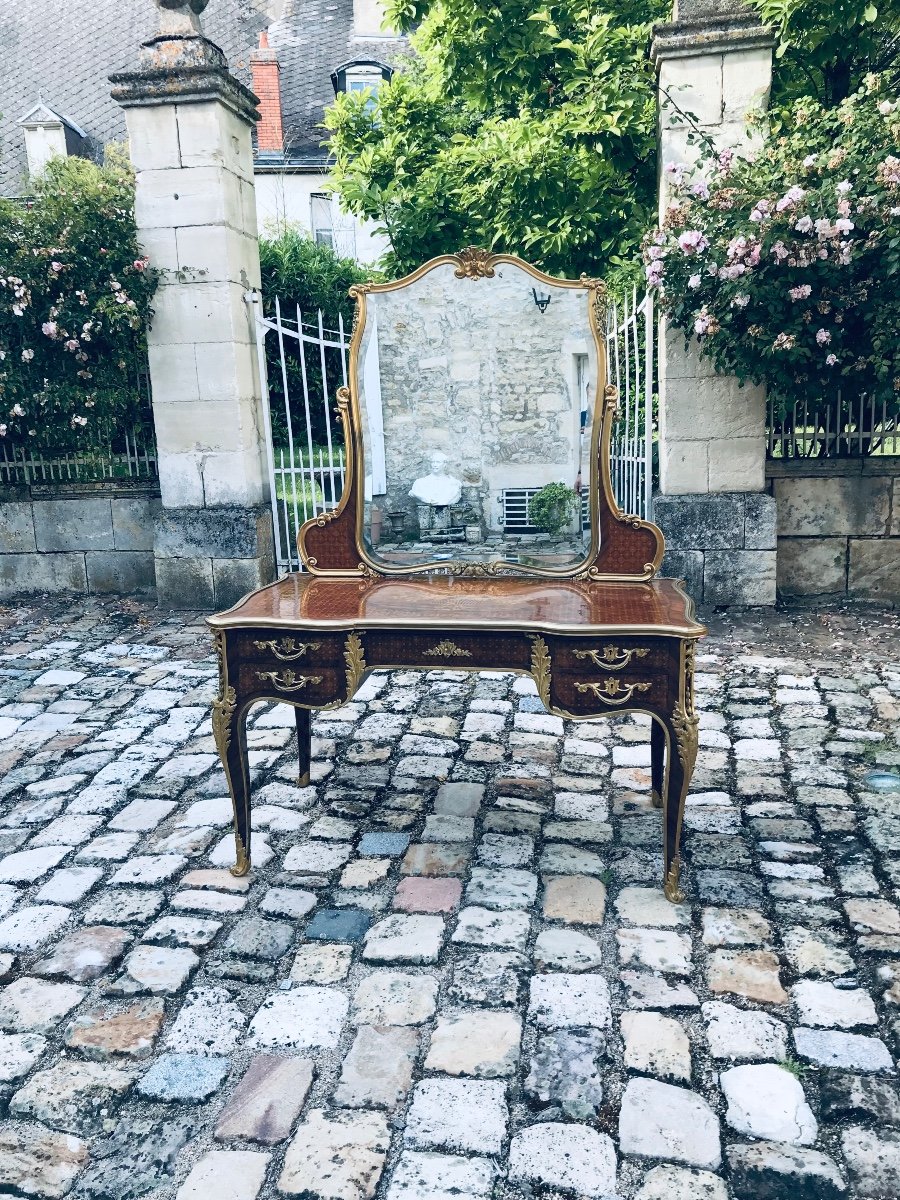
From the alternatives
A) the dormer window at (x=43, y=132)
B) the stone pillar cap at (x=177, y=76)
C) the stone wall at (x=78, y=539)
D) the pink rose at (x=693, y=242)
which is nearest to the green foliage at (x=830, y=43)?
the pink rose at (x=693, y=242)

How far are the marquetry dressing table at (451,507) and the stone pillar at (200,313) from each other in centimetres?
307

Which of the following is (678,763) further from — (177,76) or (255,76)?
(255,76)

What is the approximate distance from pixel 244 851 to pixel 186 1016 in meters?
0.79

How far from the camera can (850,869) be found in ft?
11.2

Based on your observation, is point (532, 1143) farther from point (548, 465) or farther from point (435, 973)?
point (548, 465)

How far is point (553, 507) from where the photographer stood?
3842 mm

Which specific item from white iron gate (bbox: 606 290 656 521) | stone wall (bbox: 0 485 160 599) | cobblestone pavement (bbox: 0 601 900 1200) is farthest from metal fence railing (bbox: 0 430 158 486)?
white iron gate (bbox: 606 290 656 521)

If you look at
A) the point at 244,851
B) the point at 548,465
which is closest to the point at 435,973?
the point at 244,851

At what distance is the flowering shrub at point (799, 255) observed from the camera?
5512 mm

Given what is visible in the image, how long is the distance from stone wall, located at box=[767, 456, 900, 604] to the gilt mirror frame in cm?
322

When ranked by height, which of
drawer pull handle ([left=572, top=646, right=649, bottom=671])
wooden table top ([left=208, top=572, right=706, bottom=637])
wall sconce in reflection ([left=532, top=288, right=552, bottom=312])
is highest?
wall sconce in reflection ([left=532, top=288, right=552, bottom=312])

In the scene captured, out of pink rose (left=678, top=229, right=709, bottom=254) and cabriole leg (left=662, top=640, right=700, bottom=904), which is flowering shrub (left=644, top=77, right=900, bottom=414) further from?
cabriole leg (left=662, top=640, right=700, bottom=904)

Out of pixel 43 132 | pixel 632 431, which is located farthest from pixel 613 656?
pixel 43 132

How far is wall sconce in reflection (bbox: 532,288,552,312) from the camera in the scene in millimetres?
3844
